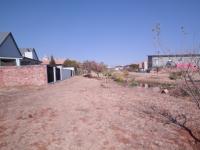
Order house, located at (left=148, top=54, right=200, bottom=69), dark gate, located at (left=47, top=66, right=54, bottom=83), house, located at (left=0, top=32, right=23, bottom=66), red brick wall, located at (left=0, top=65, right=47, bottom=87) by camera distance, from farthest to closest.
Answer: house, located at (left=0, top=32, right=23, bottom=66)
dark gate, located at (left=47, top=66, right=54, bottom=83)
red brick wall, located at (left=0, top=65, right=47, bottom=87)
house, located at (left=148, top=54, right=200, bottom=69)

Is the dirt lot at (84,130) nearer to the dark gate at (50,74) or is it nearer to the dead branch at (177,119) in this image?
the dead branch at (177,119)

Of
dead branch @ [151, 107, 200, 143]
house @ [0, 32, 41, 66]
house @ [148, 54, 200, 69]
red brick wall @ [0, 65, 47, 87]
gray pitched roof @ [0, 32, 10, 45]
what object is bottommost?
dead branch @ [151, 107, 200, 143]

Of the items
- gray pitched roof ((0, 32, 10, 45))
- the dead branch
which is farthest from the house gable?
the dead branch

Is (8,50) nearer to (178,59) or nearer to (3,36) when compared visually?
(3,36)

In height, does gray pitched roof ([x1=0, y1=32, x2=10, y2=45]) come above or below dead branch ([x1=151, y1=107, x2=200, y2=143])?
above

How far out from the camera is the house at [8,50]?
28.9 meters

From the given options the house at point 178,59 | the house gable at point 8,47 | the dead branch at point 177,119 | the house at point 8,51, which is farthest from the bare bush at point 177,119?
the house gable at point 8,47

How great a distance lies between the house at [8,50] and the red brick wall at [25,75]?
8.14 m

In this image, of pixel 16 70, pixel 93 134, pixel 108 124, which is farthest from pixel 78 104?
pixel 16 70

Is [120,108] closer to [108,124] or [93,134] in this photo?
[108,124]

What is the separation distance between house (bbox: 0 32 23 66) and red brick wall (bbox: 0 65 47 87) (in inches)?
321

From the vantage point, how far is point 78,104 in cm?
1002

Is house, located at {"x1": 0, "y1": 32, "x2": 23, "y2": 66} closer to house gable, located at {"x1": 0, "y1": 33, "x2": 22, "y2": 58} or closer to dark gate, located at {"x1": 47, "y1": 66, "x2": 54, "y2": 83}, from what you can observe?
house gable, located at {"x1": 0, "y1": 33, "x2": 22, "y2": 58}

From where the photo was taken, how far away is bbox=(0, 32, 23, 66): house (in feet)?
94.8
